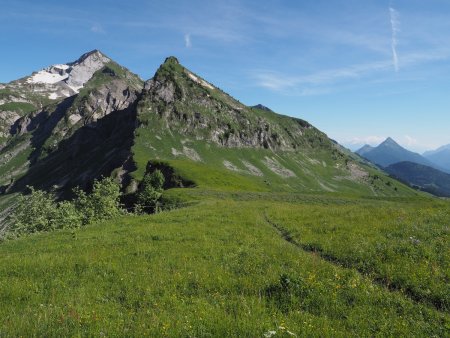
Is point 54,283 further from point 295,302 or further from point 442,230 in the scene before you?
point 442,230

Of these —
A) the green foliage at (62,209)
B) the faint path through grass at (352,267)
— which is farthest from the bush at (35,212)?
the faint path through grass at (352,267)

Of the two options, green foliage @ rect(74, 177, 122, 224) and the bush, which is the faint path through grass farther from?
the bush

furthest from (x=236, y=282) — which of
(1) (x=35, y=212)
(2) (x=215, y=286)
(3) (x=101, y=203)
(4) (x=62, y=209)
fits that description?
(1) (x=35, y=212)

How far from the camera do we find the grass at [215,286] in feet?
33.6

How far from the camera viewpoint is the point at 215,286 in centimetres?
1380

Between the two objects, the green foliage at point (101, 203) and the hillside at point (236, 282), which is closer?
the hillside at point (236, 282)

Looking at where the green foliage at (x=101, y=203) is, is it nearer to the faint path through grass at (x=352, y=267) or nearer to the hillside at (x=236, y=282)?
the hillside at (x=236, y=282)

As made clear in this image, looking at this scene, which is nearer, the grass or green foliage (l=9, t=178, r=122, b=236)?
the grass

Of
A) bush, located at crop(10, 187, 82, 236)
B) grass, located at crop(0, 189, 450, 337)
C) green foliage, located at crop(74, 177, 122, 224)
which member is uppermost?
grass, located at crop(0, 189, 450, 337)

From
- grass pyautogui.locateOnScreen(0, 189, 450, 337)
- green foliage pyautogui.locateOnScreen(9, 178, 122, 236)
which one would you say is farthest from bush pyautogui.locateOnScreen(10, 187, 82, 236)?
grass pyautogui.locateOnScreen(0, 189, 450, 337)

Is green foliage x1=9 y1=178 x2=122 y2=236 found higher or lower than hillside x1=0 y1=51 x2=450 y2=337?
lower

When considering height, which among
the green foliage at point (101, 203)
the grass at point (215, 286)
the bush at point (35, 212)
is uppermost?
the grass at point (215, 286)

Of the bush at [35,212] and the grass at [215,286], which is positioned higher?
the grass at [215,286]

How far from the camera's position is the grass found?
10.2m
